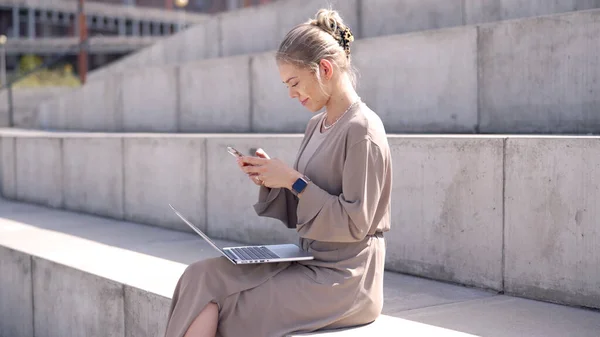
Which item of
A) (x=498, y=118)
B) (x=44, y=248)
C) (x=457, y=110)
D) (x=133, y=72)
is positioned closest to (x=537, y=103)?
(x=498, y=118)

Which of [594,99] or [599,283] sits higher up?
[594,99]

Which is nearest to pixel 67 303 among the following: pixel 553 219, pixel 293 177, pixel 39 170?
pixel 293 177

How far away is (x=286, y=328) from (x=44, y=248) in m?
3.30

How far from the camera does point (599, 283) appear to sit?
3734mm

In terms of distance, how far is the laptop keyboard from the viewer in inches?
119

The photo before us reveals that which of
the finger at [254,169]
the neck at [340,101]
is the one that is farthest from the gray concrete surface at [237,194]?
the finger at [254,169]

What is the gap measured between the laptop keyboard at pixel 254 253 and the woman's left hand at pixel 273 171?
11.9 inches

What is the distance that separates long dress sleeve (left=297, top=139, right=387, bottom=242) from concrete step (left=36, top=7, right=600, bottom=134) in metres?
2.83

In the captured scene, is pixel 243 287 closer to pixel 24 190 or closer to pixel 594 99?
pixel 594 99

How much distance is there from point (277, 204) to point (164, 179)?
390 cm

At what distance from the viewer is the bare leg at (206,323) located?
290cm

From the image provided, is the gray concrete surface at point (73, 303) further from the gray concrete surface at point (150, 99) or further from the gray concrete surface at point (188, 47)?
the gray concrete surface at point (188, 47)

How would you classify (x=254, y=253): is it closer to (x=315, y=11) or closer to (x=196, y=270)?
(x=196, y=270)

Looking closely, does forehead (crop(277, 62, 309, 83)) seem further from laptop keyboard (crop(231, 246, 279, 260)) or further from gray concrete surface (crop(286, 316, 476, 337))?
gray concrete surface (crop(286, 316, 476, 337))
